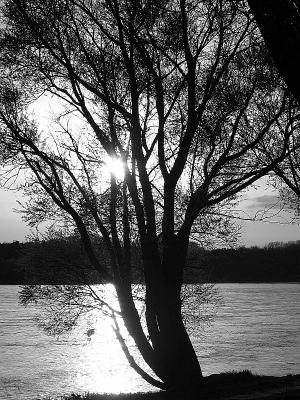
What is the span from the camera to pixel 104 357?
1969 inches

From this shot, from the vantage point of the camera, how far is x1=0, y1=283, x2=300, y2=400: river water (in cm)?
3369

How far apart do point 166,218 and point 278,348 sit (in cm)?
3226

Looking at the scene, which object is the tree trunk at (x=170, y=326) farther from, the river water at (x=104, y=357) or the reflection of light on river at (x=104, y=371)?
the river water at (x=104, y=357)

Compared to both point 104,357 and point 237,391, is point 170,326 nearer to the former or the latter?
point 237,391

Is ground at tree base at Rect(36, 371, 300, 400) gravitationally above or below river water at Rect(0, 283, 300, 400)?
above

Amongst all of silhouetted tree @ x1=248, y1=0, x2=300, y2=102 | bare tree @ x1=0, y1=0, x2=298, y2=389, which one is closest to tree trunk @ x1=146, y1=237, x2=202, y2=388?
bare tree @ x1=0, y1=0, x2=298, y2=389

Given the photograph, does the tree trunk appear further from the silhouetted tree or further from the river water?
the silhouetted tree

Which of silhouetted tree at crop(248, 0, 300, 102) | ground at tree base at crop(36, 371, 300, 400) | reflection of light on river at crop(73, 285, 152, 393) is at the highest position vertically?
silhouetted tree at crop(248, 0, 300, 102)

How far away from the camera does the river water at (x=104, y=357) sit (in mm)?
33688

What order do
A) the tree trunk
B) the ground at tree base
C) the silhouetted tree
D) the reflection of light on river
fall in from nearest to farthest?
the silhouetted tree
the ground at tree base
the tree trunk
the reflection of light on river

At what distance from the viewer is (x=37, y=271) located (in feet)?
62.9

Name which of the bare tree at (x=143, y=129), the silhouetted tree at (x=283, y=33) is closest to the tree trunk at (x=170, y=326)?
the bare tree at (x=143, y=129)

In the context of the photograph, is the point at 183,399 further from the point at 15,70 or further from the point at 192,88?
the point at 15,70

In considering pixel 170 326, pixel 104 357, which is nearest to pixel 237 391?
pixel 170 326
